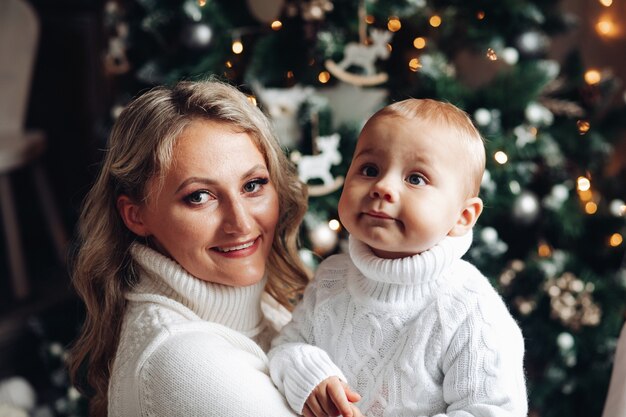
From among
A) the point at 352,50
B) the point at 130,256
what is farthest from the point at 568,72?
the point at 130,256

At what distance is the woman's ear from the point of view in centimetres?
120

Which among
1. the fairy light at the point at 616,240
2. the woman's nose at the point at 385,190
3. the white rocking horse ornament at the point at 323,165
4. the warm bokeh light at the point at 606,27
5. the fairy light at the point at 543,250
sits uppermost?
the woman's nose at the point at 385,190

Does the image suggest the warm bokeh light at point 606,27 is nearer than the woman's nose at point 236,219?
No

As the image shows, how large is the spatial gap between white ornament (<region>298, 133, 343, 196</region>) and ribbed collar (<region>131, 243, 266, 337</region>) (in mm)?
743

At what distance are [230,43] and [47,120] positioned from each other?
1.95m

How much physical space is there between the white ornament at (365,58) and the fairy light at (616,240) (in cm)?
101

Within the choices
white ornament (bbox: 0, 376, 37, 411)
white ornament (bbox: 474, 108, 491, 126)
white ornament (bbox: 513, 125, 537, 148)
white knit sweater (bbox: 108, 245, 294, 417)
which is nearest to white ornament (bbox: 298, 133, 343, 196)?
white ornament (bbox: 474, 108, 491, 126)

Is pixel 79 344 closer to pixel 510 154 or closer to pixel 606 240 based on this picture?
pixel 510 154

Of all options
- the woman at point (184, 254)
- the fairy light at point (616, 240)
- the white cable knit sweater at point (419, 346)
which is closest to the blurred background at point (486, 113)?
the fairy light at point (616, 240)

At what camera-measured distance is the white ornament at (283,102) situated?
203 cm

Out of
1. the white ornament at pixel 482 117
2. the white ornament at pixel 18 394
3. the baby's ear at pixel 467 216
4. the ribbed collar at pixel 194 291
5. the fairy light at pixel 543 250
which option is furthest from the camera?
the white ornament at pixel 18 394

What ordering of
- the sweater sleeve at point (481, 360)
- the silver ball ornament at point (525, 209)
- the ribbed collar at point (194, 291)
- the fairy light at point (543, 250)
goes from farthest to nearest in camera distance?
1. the fairy light at point (543, 250)
2. the silver ball ornament at point (525, 209)
3. the ribbed collar at point (194, 291)
4. the sweater sleeve at point (481, 360)

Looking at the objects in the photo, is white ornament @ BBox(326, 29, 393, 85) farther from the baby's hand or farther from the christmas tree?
the baby's hand

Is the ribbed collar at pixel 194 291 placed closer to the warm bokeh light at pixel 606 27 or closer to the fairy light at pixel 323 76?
the fairy light at pixel 323 76
